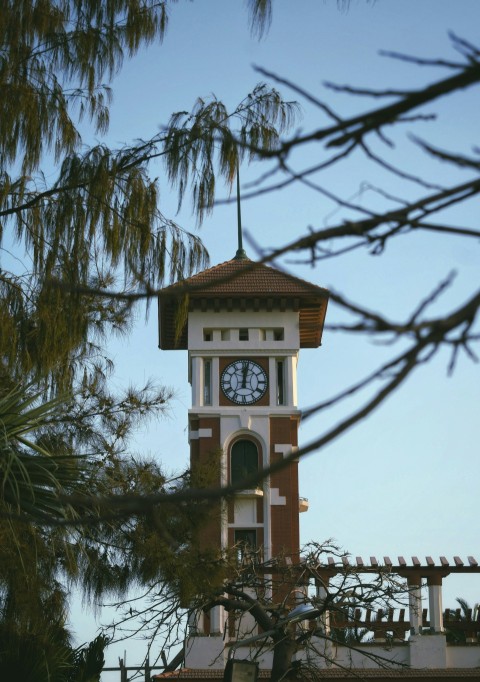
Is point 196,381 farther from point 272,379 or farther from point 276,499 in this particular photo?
point 276,499

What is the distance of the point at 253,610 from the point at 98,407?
2406 millimetres

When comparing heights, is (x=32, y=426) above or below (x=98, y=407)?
below

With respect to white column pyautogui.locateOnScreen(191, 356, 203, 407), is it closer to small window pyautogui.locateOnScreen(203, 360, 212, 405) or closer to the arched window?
small window pyautogui.locateOnScreen(203, 360, 212, 405)

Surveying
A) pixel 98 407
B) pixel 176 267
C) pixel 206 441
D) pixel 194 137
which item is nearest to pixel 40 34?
pixel 194 137

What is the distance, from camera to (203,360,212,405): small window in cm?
3142

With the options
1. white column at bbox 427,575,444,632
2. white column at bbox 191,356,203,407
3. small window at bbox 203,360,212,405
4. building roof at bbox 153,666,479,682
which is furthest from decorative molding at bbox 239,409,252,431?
building roof at bbox 153,666,479,682

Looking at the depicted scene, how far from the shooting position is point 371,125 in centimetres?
195

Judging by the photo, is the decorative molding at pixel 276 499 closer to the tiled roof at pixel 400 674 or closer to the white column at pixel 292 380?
the white column at pixel 292 380

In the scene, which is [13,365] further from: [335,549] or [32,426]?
[335,549]

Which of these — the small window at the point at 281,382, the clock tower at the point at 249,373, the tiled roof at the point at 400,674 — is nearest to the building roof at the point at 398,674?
the tiled roof at the point at 400,674

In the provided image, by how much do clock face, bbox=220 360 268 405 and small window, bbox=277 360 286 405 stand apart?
0.47m

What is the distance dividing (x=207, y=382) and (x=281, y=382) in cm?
198

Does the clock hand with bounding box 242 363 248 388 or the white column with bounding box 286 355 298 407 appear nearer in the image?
the white column with bounding box 286 355 298 407

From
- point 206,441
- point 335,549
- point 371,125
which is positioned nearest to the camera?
point 371,125
